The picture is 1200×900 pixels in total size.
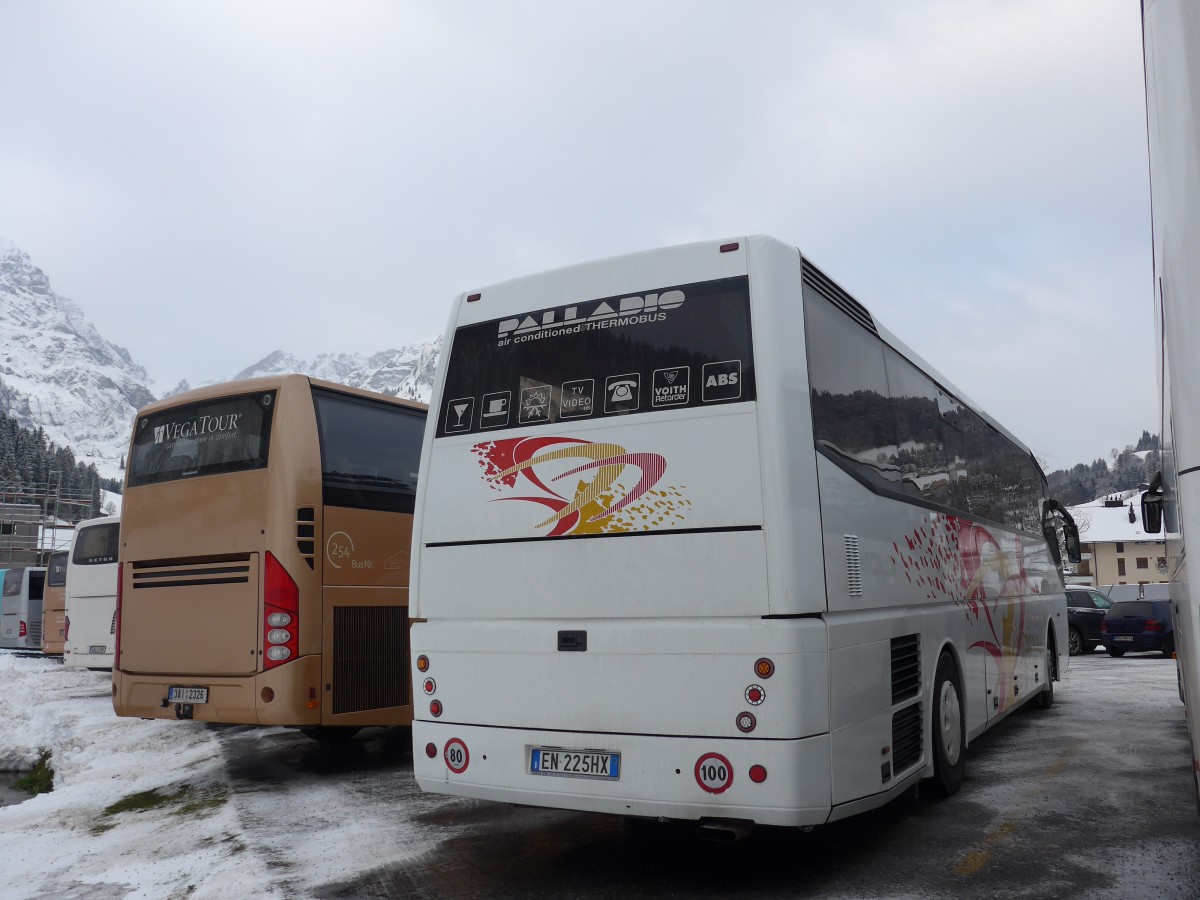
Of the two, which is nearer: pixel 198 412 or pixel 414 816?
pixel 414 816

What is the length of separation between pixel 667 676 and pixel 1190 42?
3.53 meters

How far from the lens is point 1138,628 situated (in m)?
23.4

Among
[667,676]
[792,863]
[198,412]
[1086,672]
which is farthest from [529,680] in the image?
[1086,672]

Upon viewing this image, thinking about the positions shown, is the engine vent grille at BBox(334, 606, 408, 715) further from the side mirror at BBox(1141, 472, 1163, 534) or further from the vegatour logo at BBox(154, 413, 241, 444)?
the side mirror at BBox(1141, 472, 1163, 534)

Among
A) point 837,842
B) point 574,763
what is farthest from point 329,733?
point 837,842

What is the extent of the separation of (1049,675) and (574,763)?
9.04m

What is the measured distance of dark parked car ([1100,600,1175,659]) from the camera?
23.2 metres

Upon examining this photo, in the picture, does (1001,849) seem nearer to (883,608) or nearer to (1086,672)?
(883,608)

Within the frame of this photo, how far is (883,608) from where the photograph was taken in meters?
6.01

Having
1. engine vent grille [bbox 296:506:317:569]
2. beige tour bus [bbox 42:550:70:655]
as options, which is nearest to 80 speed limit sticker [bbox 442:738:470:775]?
engine vent grille [bbox 296:506:317:569]

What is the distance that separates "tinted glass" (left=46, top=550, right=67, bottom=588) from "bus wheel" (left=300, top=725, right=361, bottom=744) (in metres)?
18.1

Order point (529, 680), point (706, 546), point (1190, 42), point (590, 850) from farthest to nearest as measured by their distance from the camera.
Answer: point (590, 850) < point (529, 680) < point (706, 546) < point (1190, 42)

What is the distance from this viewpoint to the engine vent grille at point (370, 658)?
888 centimetres

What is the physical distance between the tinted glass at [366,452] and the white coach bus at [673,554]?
284cm
